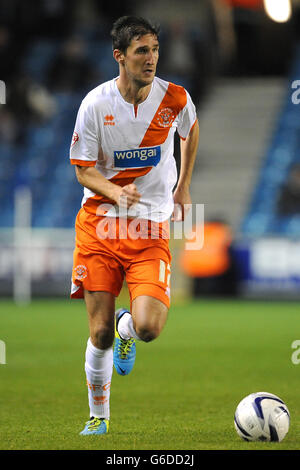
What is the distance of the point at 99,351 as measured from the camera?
5.55m

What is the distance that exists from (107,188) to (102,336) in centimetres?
83

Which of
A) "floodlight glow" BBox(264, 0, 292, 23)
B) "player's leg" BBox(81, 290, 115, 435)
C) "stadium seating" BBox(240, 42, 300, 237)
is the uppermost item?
"floodlight glow" BBox(264, 0, 292, 23)

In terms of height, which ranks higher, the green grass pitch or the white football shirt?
the white football shirt

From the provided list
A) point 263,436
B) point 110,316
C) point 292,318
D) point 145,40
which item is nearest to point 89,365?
point 110,316

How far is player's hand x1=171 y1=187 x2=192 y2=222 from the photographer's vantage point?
601cm

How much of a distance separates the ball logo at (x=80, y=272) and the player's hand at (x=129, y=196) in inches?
23.5

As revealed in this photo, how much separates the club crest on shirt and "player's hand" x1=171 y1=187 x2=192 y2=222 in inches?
19.0

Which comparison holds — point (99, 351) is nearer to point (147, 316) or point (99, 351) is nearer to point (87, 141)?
point (147, 316)

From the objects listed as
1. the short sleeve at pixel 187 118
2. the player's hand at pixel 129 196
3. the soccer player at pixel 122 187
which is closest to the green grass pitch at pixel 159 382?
the soccer player at pixel 122 187

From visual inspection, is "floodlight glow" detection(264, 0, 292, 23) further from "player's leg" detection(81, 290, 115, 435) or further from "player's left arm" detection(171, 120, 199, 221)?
"player's leg" detection(81, 290, 115, 435)

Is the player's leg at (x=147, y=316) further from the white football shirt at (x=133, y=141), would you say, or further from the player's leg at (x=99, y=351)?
the white football shirt at (x=133, y=141)

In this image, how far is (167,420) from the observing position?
5.94 meters

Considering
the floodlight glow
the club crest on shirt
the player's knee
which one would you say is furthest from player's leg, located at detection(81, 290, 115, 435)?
the floodlight glow
